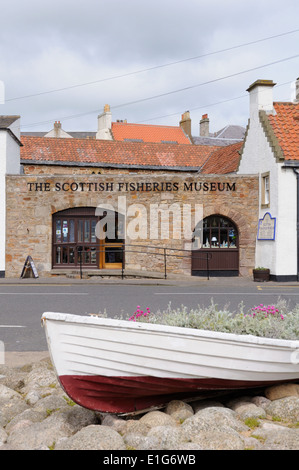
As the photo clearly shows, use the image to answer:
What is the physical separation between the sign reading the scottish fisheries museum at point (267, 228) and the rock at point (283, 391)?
Result: 14425mm

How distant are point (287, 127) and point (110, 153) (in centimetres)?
1155

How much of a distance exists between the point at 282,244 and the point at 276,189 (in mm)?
2064

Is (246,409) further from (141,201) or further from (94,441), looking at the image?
(141,201)

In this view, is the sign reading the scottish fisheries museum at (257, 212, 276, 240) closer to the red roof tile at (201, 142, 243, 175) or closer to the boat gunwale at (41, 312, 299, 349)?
the red roof tile at (201, 142, 243, 175)

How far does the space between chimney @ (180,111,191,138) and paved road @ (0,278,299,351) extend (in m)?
30.3

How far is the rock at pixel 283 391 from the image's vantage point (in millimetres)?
5184

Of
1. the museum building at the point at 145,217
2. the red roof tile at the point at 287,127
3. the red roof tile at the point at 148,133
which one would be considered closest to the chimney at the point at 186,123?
the red roof tile at the point at 148,133

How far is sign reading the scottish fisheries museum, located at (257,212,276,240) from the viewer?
1938 cm

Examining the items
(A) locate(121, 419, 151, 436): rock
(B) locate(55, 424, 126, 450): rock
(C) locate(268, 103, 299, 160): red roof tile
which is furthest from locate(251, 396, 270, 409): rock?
(C) locate(268, 103, 299, 160): red roof tile

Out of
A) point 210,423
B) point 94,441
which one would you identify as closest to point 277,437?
point 210,423

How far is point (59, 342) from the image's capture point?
4.65 m

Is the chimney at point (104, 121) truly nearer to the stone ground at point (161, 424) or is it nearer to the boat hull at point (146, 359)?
the stone ground at point (161, 424)

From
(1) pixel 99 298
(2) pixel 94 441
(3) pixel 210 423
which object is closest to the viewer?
(2) pixel 94 441

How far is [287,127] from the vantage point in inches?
799
